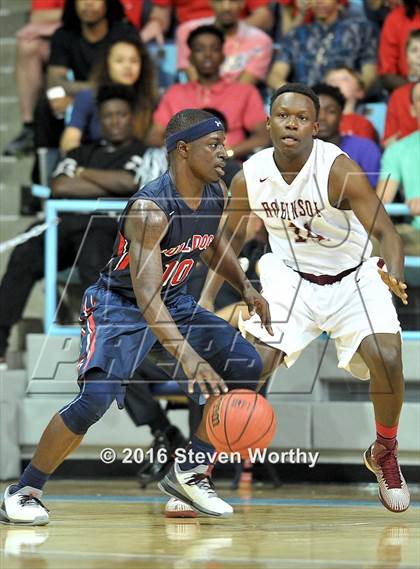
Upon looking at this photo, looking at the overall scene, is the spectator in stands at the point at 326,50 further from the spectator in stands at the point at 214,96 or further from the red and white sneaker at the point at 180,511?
the red and white sneaker at the point at 180,511

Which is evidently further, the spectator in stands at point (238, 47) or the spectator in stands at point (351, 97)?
the spectator in stands at point (238, 47)

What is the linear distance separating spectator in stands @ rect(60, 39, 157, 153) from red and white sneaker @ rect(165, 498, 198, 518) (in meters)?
3.44

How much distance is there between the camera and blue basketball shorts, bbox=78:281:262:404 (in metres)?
5.47

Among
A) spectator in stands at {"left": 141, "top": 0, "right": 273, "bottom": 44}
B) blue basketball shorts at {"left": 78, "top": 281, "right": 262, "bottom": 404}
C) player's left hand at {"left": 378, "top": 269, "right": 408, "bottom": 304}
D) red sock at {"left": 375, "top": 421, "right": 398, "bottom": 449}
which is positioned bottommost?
red sock at {"left": 375, "top": 421, "right": 398, "bottom": 449}

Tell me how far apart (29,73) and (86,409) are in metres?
4.93

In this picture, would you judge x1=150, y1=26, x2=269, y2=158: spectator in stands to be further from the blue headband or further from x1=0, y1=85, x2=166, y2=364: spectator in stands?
the blue headband

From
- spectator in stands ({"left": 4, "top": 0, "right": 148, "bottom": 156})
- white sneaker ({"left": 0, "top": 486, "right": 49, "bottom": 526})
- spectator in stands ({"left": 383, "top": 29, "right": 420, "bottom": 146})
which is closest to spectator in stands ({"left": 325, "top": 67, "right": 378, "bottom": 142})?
spectator in stands ({"left": 383, "top": 29, "right": 420, "bottom": 146})

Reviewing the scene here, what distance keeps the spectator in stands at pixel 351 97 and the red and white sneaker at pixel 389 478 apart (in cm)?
302

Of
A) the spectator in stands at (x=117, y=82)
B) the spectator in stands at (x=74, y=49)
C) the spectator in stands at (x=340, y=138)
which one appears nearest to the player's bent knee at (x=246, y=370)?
the spectator in stands at (x=340, y=138)

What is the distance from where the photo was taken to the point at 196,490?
18.7 ft

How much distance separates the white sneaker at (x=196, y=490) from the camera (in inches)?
222

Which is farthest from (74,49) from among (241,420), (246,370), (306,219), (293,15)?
(241,420)

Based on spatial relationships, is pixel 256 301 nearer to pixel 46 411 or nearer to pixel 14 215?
pixel 46 411

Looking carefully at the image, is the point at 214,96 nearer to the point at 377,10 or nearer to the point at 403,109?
the point at 403,109
